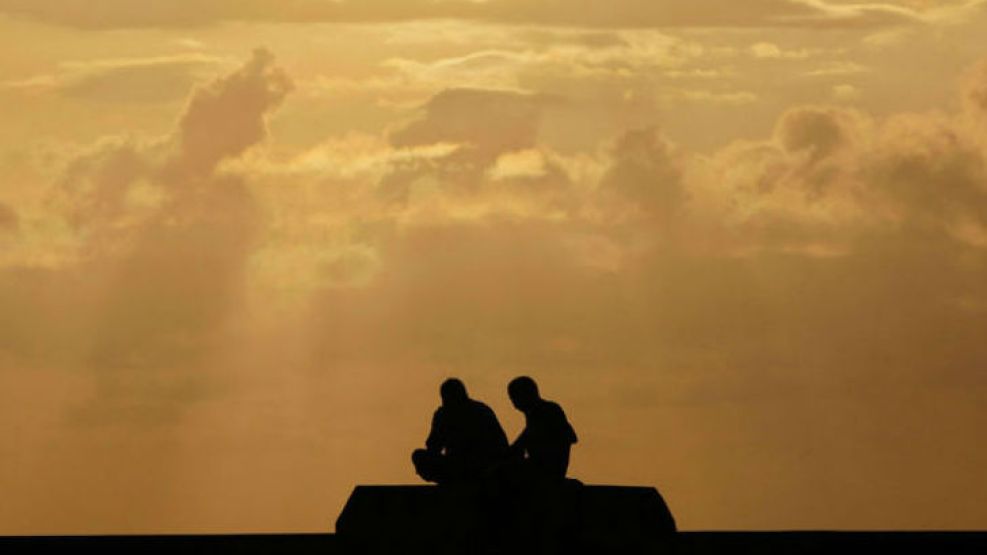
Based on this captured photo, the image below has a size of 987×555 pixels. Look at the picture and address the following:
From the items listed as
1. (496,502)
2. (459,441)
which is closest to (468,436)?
(459,441)

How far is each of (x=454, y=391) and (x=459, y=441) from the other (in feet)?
1.97

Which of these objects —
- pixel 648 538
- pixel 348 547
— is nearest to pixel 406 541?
pixel 348 547

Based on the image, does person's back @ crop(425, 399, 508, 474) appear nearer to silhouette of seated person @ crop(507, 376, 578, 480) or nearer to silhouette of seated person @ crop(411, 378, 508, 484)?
silhouette of seated person @ crop(411, 378, 508, 484)

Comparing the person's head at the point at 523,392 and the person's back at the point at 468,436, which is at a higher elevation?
the person's head at the point at 523,392

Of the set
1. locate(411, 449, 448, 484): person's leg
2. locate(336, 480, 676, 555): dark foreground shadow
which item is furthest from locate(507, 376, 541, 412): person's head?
locate(411, 449, 448, 484): person's leg

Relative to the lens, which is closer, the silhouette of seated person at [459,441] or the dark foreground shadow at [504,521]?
the dark foreground shadow at [504,521]

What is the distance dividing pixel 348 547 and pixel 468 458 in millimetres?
1784

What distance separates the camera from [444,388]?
1351 inches

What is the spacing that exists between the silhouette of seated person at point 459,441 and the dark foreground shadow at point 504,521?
0.23 meters

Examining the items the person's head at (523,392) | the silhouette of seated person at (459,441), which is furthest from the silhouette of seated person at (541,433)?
the silhouette of seated person at (459,441)

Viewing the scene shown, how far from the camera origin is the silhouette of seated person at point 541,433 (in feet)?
106

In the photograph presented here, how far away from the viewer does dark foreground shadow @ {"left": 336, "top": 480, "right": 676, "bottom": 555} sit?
3328 cm

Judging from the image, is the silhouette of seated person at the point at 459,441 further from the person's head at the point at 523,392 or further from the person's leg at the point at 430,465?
the person's head at the point at 523,392

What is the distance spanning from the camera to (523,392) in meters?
32.4
